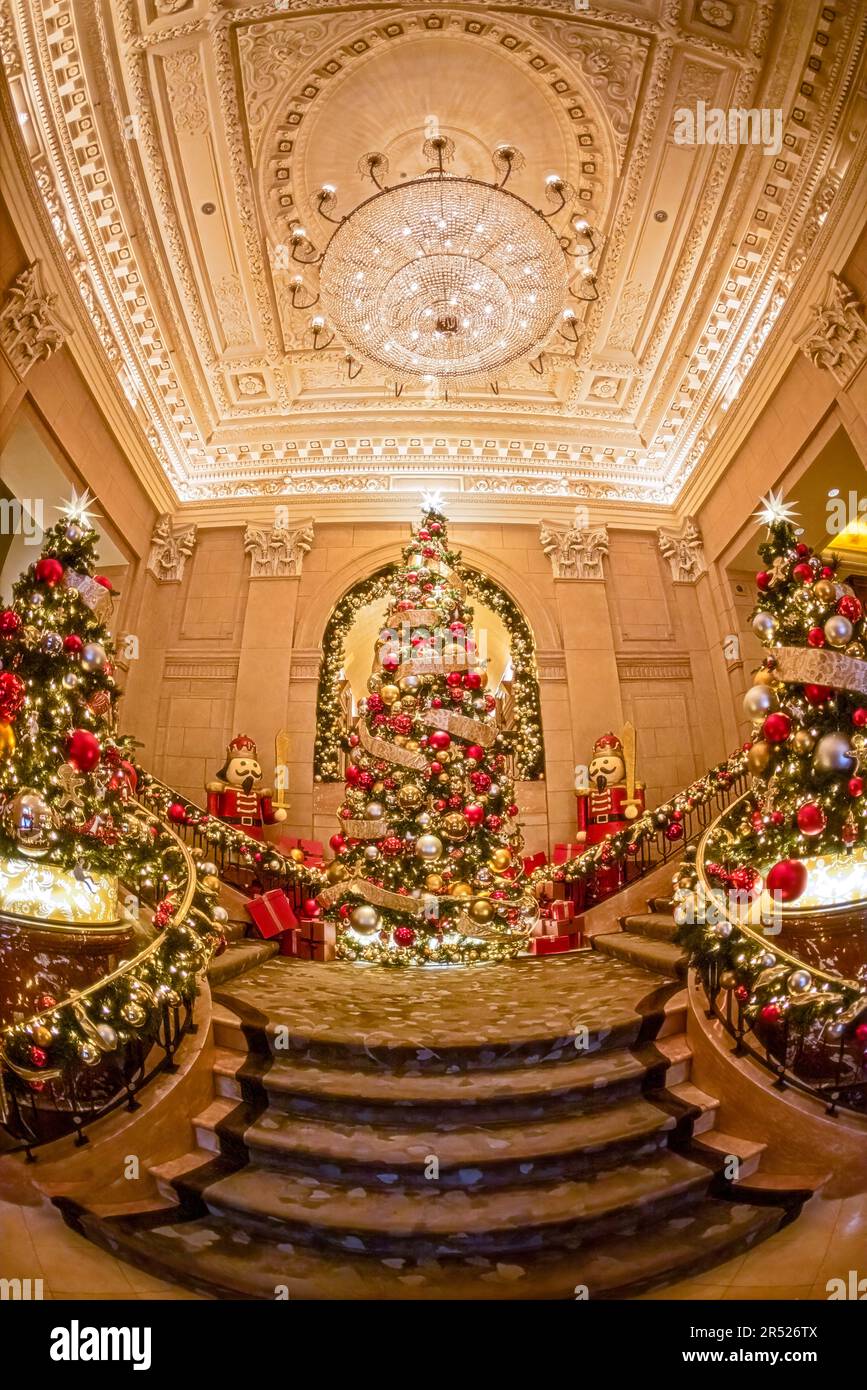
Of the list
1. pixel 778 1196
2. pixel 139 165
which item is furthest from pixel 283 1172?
pixel 139 165

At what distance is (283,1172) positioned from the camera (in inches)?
108

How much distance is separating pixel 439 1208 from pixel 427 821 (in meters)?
3.28

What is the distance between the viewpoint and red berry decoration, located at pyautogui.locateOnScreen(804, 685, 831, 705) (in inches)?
149

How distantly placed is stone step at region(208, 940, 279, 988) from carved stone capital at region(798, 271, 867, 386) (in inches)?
314

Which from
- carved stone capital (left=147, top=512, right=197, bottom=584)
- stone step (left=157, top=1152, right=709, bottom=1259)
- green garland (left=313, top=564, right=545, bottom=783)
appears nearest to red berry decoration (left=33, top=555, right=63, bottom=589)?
stone step (left=157, top=1152, right=709, bottom=1259)

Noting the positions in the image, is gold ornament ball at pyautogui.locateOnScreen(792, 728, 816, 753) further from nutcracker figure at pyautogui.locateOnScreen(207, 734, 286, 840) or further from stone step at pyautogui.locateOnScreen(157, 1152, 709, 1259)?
nutcracker figure at pyautogui.locateOnScreen(207, 734, 286, 840)

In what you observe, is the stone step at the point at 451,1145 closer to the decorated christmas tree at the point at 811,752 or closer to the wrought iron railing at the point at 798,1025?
A: the wrought iron railing at the point at 798,1025

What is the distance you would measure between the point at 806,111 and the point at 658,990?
26.0 ft

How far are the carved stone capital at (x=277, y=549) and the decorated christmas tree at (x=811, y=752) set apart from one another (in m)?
7.37

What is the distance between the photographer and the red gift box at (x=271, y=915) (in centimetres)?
589

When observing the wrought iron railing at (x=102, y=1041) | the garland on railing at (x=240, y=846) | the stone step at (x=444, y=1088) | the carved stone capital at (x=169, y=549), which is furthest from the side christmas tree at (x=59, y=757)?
the carved stone capital at (x=169, y=549)

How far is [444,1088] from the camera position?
2.96 metres
